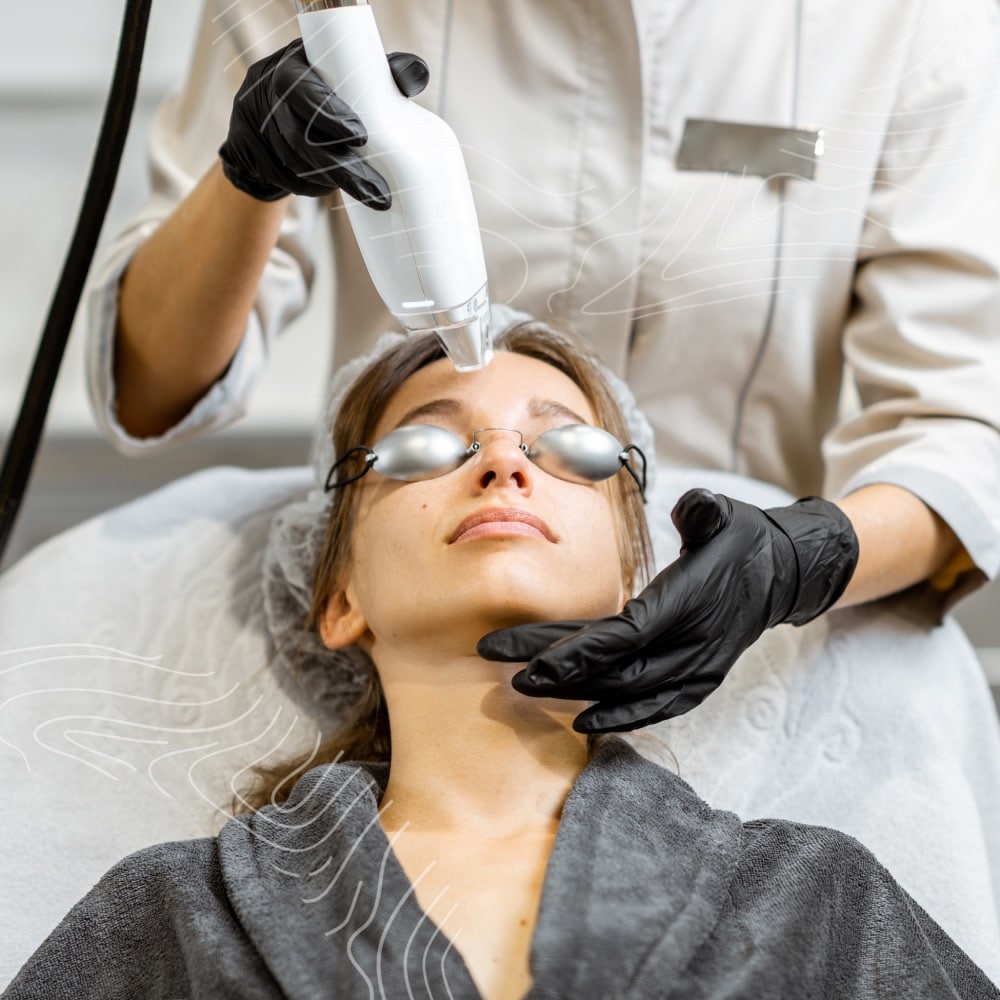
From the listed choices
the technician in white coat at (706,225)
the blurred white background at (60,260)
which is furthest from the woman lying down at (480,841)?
the blurred white background at (60,260)

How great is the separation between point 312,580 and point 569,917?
560 millimetres

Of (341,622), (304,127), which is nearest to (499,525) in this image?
(341,622)

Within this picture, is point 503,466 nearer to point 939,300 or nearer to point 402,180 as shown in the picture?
point 402,180

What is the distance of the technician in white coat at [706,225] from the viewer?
51.8 inches

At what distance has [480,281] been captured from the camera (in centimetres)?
94

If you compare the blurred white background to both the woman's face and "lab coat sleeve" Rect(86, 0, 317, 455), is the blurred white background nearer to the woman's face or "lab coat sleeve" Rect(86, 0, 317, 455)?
"lab coat sleeve" Rect(86, 0, 317, 455)

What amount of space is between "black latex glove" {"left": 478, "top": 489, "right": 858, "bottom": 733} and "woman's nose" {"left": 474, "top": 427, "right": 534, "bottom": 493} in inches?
5.9

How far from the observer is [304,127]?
930 millimetres

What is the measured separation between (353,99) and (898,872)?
900 millimetres

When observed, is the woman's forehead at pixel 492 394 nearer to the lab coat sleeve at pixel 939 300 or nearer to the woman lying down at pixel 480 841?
the woman lying down at pixel 480 841

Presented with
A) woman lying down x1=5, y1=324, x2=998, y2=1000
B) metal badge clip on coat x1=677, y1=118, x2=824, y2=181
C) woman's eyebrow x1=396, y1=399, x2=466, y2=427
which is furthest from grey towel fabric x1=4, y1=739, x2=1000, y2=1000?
metal badge clip on coat x1=677, y1=118, x2=824, y2=181

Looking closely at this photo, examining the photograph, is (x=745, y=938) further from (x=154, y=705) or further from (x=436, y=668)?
(x=154, y=705)

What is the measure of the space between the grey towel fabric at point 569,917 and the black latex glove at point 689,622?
88mm

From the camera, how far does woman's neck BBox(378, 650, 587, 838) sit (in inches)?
42.7
